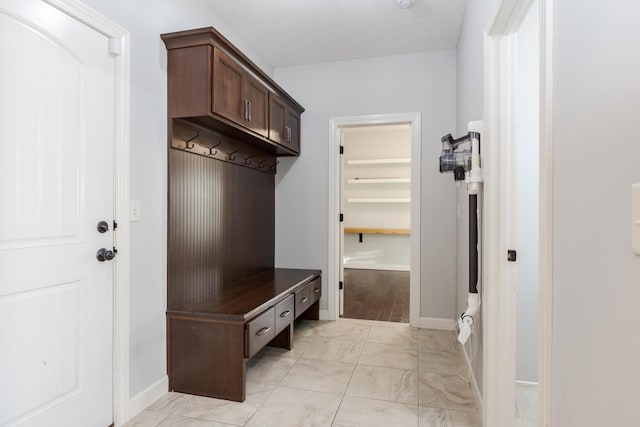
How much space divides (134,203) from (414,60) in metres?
2.94

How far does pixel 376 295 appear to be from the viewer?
187 inches

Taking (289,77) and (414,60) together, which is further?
(289,77)

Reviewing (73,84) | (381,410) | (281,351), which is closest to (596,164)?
(381,410)

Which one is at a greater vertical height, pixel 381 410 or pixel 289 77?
pixel 289 77

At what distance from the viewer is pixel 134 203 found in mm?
1975

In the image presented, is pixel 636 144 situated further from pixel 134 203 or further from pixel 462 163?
pixel 134 203

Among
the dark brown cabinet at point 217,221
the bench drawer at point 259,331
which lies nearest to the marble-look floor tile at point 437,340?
the dark brown cabinet at point 217,221

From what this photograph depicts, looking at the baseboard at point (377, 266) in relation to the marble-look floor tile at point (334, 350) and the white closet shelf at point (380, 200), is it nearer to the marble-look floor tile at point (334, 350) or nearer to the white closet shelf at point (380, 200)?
the white closet shelf at point (380, 200)

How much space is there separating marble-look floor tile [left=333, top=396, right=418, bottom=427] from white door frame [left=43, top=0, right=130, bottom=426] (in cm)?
118

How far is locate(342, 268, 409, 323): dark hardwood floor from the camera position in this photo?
3.90 metres

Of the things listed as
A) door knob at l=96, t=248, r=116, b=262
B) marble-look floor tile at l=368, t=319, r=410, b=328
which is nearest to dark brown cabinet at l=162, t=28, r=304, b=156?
door knob at l=96, t=248, r=116, b=262

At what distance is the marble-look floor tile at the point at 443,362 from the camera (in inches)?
99.2

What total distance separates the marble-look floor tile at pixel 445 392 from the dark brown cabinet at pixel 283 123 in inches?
88.7

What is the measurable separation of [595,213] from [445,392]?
1.88m
